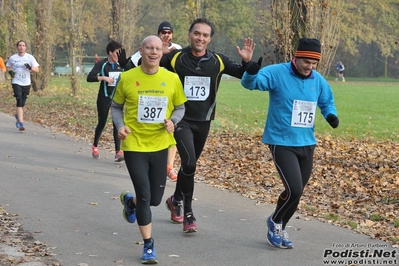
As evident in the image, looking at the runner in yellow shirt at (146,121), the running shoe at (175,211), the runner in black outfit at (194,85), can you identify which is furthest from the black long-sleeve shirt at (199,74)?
the running shoe at (175,211)

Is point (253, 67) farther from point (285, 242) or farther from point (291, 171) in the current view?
point (285, 242)

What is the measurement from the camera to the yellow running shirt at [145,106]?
6.93 meters

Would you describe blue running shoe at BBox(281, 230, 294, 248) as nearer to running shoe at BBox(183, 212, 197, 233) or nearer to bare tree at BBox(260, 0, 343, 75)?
running shoe at BBox(183, 212, 197, 233)

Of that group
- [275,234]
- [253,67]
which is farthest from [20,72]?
[275,234]

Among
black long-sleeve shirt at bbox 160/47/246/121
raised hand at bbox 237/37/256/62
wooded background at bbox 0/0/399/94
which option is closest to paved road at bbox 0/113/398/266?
black long-sleeve shirt at bbox 160/47/246/121

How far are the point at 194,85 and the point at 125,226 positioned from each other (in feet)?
5.64

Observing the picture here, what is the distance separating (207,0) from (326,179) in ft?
198

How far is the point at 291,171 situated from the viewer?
23.0ft

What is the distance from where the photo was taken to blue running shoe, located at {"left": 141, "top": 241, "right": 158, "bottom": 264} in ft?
21.6

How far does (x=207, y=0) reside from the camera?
70.7 metres

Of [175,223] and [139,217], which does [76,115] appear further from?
[139,217]

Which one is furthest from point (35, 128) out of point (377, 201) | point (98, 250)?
point (98, 250)

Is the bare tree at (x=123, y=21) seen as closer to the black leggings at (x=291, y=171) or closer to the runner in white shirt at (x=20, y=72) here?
the runner in white shirt at (x=20, y=72)

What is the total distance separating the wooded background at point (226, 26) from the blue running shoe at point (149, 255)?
8.07m
